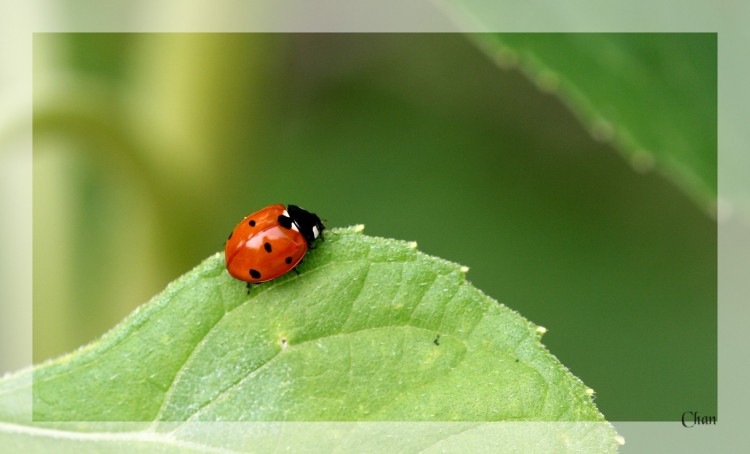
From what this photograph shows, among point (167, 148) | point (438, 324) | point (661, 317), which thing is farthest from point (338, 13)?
point (438, 324)

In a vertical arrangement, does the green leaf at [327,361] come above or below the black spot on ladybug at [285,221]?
below

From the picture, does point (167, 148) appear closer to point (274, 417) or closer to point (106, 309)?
point (106, 309)

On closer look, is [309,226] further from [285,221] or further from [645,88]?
[645,88]

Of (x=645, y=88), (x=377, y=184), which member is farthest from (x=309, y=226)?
(x=377, y=184)

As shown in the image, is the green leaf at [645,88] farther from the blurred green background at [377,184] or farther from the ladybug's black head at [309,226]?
the ladybug's black head at [309,226]

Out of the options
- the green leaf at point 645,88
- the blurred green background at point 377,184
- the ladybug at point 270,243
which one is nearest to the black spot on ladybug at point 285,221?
the ladybug at point 270,243
